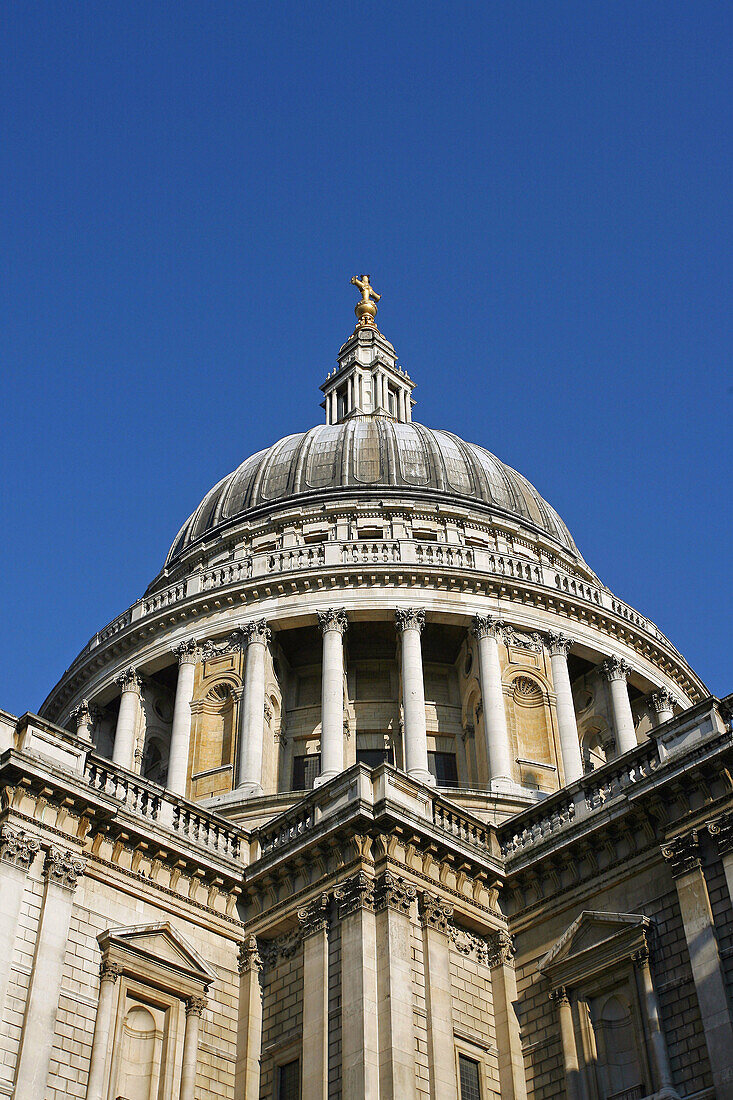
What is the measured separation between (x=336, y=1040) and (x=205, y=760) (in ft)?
57.8

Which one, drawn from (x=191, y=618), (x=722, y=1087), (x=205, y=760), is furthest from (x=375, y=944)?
(x=191, y=618)

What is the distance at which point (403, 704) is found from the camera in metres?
38.0

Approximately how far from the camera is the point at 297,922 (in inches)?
958

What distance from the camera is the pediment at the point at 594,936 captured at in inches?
874

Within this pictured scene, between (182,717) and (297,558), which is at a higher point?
(297,558)

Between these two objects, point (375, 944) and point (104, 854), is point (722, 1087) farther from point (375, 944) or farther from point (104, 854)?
point (104, 854)

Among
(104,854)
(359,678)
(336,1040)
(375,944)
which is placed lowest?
(336,1040)

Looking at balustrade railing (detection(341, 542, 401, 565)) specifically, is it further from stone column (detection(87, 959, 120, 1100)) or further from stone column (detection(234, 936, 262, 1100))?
stone column (detection(87, 959, 120, 1100))

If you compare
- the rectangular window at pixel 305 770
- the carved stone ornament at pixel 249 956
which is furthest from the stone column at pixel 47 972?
the rectangular window at pixel 305 770

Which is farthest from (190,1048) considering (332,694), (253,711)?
(332,694)

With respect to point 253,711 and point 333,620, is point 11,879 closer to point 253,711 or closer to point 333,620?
point 253,711

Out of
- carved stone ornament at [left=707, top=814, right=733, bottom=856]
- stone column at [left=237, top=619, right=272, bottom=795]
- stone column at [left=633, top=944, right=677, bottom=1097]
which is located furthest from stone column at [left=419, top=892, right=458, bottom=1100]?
stone column at [left=237, top=619, right=272, bottom=795]

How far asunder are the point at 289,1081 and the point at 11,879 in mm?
6350

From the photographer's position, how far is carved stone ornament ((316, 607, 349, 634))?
39375 millimetres
